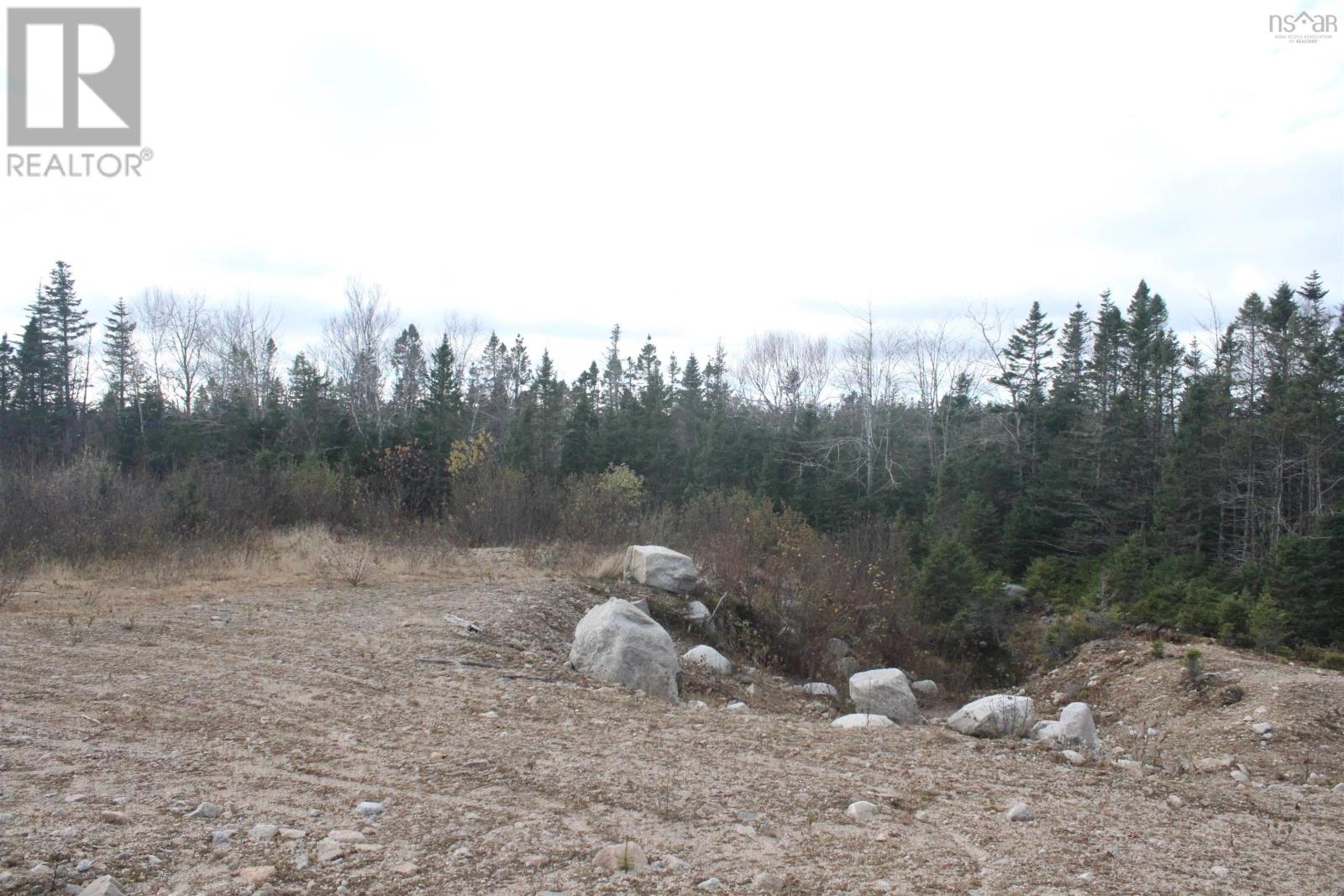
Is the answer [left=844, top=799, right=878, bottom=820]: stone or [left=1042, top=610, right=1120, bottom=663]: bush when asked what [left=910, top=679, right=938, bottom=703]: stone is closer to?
[left=1042, top=610, right=1120, bottom=663]: bush

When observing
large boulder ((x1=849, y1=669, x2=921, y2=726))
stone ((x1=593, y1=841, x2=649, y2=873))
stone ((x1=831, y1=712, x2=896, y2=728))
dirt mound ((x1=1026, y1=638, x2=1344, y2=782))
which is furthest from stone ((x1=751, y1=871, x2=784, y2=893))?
large boulder ((x1=849, y1=669, x2=921, y2=726))

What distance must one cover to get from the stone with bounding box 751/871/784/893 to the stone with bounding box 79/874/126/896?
2.21m

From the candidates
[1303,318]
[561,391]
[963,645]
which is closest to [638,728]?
[963,645]

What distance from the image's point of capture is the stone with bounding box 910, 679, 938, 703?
1159 cm

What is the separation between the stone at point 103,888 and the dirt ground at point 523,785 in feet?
0.33

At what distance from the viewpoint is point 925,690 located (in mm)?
11781

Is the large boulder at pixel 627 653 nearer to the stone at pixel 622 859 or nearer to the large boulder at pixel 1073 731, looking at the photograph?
the large boulder at pixel 1073 731

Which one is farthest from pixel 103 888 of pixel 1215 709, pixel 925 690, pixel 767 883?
pixel 925 690

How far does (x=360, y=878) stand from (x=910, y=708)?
6.75 m

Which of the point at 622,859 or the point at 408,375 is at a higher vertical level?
the point at 408,375

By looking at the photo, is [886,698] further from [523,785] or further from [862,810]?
[523,785]

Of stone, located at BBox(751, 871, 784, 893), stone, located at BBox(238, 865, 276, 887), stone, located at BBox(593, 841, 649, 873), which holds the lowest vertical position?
stone, located at BBox(751, 871, 784, 893)

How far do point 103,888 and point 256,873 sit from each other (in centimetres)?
47

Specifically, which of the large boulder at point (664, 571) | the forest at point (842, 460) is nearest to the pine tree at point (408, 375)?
the forest at point (842, 460)
